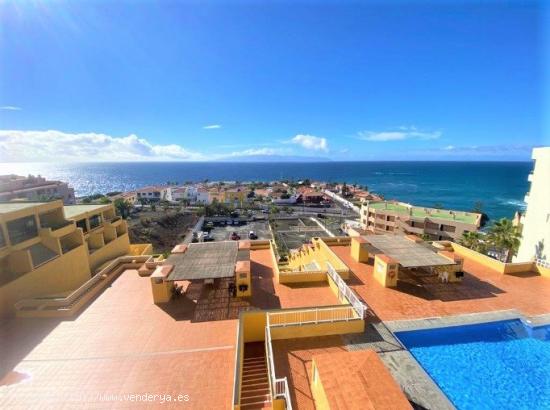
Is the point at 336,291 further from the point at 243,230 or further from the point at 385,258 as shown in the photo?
the point at 243,230

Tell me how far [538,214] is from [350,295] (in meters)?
19.0

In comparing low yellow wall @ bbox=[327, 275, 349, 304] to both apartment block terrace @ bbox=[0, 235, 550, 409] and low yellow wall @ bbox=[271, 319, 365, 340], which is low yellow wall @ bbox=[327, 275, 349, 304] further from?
low yellow wall @ bbox=[271, 319, 365, 340]

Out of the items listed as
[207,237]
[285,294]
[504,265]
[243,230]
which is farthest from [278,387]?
Answer: [243,230]

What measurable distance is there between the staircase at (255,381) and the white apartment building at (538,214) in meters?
21.7

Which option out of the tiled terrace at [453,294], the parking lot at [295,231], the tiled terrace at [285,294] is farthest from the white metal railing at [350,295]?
the parking lot at [295,231]

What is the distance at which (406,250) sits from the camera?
14445 millimetres

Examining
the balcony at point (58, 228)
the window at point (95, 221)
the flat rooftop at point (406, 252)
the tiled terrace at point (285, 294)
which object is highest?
the balcony at point (58, 228)

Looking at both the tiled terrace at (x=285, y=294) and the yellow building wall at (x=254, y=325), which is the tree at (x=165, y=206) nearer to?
the tiled terrace at (x=285, y=294)

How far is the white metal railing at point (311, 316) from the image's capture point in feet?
31.1

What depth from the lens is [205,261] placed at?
12922 millimetres

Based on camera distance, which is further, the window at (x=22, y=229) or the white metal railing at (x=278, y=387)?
the window at (x=22, y=229)

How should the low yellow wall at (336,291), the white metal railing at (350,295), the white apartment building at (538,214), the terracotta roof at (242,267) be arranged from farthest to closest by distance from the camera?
1. the white apartment building at (538,214)
2. the terracotta roof at (242,267)
3. the low yellow wall at (336,291)
4. the white metal railing at (350,295)

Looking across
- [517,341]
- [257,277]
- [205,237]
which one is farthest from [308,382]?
[205,237]

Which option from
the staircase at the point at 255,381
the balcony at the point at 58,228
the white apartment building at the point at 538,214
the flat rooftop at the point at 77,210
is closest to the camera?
the staircase at the point at 255,381
